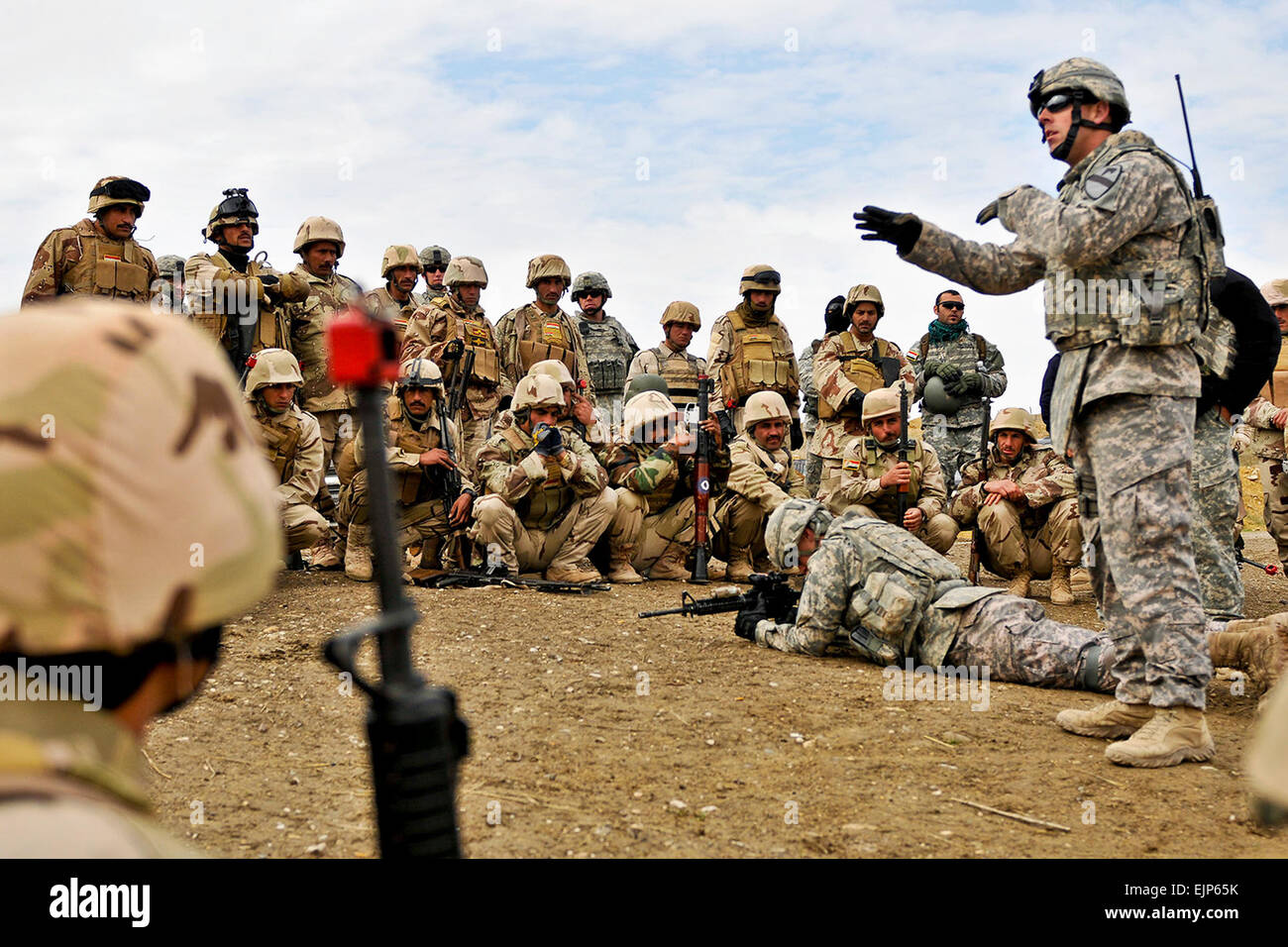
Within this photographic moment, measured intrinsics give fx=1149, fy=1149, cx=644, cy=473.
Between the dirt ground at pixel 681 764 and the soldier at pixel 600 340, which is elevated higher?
the soldier at pixel 600 340

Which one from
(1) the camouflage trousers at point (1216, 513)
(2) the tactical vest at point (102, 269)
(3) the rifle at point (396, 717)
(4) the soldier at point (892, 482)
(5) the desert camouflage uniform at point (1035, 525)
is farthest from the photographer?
(2) the tactical vest at point (102, 269)

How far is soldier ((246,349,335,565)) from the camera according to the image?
8016mm

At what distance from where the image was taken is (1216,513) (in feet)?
21.3

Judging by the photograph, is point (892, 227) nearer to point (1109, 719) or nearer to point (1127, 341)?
point (1127, 341)

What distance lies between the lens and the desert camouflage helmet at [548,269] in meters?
10.8

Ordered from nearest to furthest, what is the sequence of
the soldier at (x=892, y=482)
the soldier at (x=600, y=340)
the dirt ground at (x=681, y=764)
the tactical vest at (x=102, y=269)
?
the dirt ground at (x=681, y=764), the soldier at (x=892, y=482), the tactical vest at (x=102, y=269), the soldier at (x=600, y=340)

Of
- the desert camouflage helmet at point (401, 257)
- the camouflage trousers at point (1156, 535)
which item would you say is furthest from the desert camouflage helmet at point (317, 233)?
the camouflage trousers at point (1156, 535)

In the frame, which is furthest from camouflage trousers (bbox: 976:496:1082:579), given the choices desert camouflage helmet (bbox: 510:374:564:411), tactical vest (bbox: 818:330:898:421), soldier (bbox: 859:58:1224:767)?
soldier (bbox: 859:58:1224:767)

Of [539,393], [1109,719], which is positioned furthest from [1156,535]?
[539,393]

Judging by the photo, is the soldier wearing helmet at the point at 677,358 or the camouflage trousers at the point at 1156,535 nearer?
the camouflage trousers at the point at 1156,535

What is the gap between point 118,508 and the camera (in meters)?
1.01

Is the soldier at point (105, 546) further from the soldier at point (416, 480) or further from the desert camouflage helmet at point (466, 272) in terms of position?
the desert camouflage helmet at point (466, 272)

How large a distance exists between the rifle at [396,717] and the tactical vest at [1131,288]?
3451mm
